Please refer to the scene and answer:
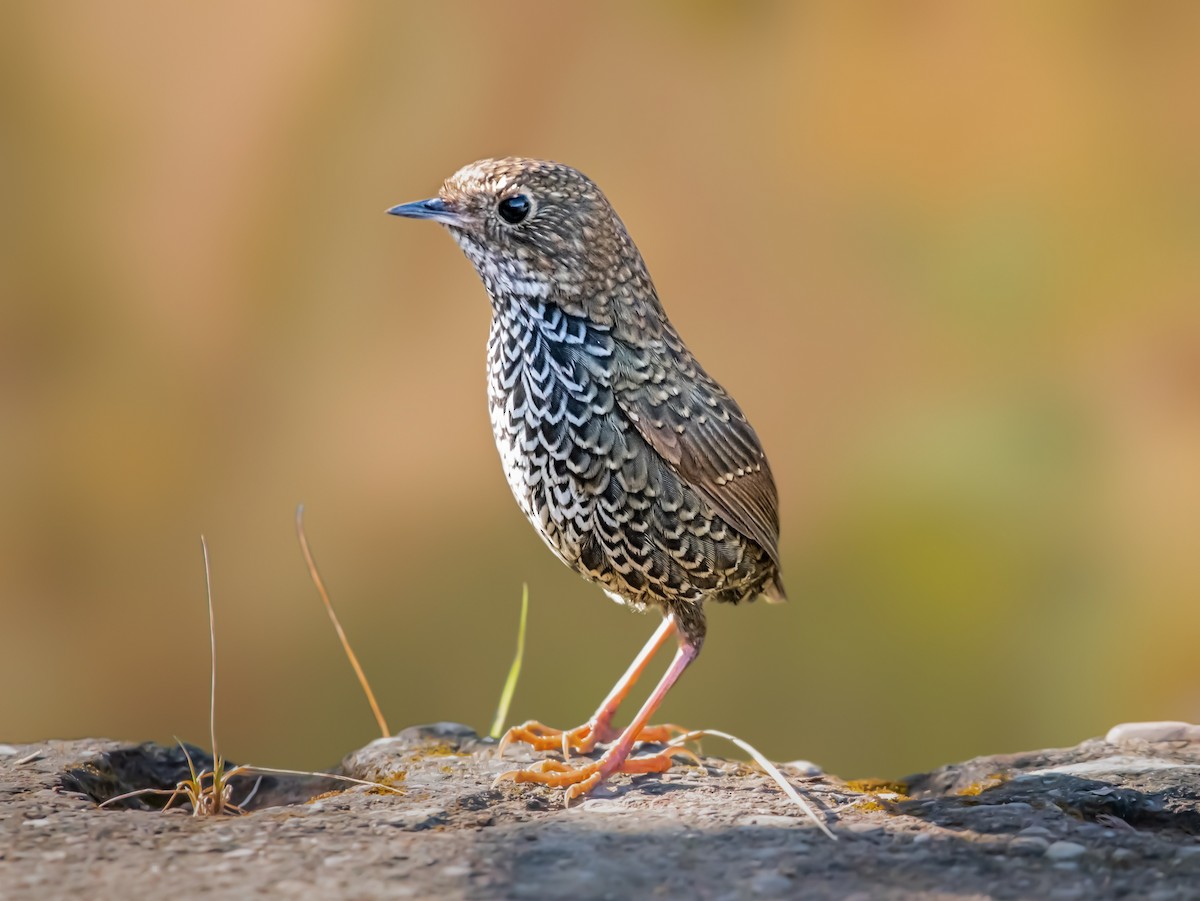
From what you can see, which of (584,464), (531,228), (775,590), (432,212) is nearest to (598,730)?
(775,590)

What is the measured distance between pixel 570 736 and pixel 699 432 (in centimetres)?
115

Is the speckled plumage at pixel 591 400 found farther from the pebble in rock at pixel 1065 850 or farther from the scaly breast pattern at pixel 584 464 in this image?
the pebble in rock at pixel 1065 850

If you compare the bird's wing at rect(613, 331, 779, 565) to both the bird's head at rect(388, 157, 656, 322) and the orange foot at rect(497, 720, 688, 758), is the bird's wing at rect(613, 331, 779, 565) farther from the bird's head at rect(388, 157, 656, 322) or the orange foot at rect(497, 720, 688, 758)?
the orange foot at rect(497, 720, 688, 758)

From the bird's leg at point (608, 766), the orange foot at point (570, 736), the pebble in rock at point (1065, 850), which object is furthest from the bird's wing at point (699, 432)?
the pebble in rock at point (1065, 850)

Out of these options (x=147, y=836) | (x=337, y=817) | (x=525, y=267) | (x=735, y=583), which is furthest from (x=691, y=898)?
(x=525, y=267)

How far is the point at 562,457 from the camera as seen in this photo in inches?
150

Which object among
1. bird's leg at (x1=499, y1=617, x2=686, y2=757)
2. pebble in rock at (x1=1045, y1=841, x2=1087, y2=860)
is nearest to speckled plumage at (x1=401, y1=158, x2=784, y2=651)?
bird's leg at (x1=499, y1=617, x2=686, y2=757)

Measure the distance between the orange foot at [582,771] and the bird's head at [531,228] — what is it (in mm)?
1394

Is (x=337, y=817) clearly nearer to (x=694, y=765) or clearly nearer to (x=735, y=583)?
(x=694, y=765)

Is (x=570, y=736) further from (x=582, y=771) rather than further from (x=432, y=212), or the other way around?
(x=432, y=212)

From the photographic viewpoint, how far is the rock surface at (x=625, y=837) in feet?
8.95

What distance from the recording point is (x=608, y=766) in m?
3.83

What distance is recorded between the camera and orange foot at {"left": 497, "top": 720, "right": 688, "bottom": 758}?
4246mm

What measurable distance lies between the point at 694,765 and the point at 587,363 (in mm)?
1360
